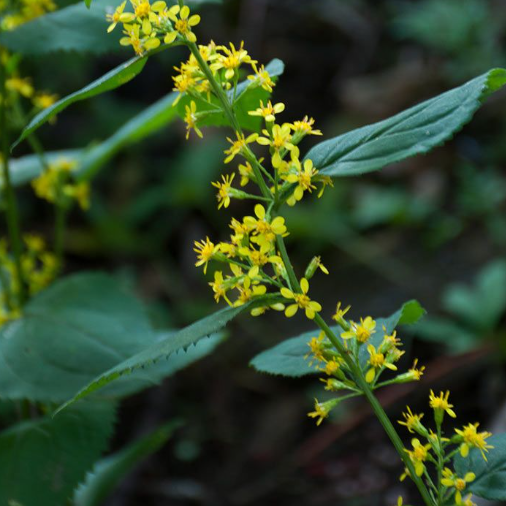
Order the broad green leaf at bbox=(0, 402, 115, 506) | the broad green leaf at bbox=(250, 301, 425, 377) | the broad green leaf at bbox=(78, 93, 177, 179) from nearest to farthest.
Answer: the broad green leaf at bbox=(250, 301, 425, 377), the broad green leaf at bbox=(0, 402, 115, 506), the broad green leaf at bbox=(78, 93, 177, 179)

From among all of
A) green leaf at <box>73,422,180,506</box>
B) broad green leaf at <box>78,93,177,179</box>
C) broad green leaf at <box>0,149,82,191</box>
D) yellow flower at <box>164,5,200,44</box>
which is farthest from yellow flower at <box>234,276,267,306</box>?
broad green leaf at <box>0,149,82,191</box>

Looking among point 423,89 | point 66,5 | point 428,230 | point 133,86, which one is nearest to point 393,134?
point 66,5

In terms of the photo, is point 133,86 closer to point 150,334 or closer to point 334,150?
point 150,334

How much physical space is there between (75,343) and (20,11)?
3.09 ft

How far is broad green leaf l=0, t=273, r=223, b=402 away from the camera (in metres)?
1.64

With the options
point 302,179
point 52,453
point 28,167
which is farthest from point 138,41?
point 28,167

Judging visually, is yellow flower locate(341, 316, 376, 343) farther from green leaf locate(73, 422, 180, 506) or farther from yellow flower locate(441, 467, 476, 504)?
green leaf locate(73, 422, 180, 506)

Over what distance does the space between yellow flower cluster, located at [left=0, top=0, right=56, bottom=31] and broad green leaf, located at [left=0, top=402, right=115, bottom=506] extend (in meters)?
1.03

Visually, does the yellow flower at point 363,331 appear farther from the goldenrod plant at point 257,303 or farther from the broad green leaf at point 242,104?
the broad green leaf at point 242,104

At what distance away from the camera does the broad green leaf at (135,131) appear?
1854 millimetres

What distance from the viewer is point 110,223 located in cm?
434

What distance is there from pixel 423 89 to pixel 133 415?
293 centimetres

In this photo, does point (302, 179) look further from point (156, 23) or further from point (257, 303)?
point (156, 23)

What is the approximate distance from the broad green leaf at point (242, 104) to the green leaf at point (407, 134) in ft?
0.65
